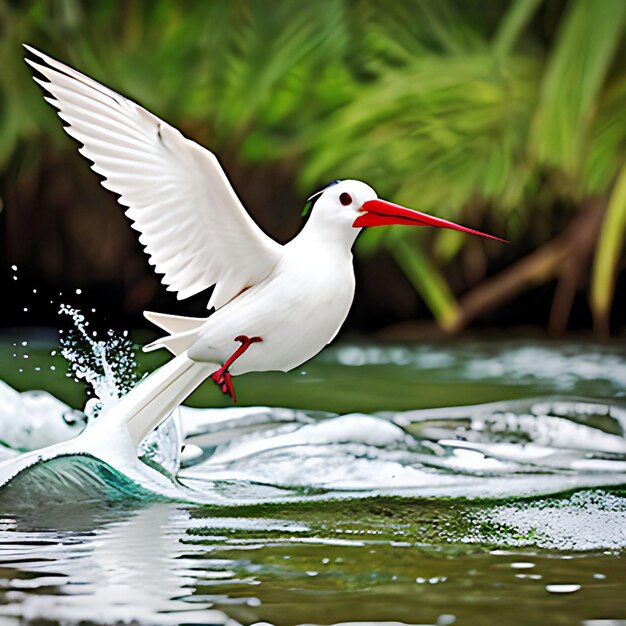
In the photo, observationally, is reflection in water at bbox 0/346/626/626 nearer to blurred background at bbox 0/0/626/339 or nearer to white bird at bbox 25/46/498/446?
white bird at bbox 25/46/498/446

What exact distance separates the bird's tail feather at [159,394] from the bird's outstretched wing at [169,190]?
Result: 82mm

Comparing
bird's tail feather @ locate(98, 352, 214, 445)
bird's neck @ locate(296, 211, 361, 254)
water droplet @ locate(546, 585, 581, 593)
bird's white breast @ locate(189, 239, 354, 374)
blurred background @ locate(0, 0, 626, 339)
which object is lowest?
water droplet @ locate(546, 585, 581, 593)

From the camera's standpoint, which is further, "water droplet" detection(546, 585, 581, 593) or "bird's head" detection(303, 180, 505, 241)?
"bird's head" detection(303, 180, 505, 241)

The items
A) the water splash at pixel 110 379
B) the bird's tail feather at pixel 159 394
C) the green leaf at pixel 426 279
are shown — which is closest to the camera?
the bird's tail feather at pixel 159 394

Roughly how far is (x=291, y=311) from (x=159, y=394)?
0.24 meters

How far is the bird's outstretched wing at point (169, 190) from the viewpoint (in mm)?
1313

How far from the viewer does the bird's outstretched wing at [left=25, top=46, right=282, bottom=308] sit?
131cm

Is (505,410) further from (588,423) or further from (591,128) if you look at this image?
(591,128)

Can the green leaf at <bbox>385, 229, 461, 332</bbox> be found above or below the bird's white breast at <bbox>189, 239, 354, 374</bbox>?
above

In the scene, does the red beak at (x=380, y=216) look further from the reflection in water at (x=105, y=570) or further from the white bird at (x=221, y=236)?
the reflection in water at (x=105, y=570)

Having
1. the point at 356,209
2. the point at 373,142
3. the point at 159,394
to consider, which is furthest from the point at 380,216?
the point at 373,142

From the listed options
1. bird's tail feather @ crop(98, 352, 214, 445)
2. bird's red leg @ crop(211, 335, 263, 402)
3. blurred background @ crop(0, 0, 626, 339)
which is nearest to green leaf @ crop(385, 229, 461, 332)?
blurred background @ crop(0, 0, 626, 339)

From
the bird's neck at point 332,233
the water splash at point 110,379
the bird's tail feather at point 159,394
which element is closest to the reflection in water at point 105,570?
the bird's tail feather at point 159,394

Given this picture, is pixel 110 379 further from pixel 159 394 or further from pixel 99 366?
pixel 159 394
